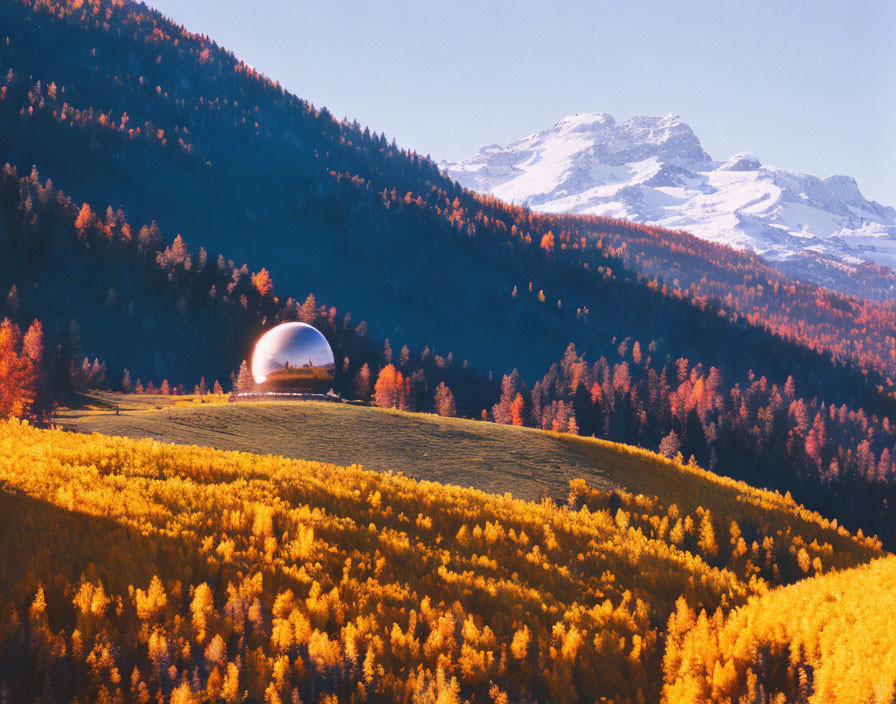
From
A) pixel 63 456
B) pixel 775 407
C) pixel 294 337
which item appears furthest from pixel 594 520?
pixel 775 407

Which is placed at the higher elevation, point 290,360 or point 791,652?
point 290,360

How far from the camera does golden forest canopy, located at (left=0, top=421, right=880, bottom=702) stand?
766 centimetres

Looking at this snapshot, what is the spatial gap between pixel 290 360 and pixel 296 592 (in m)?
46.8

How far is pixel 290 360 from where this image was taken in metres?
55.0

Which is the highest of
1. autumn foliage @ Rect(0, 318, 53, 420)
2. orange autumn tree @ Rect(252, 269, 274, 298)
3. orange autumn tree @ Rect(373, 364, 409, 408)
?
orange autumn tree @ Rect(252, 269, 274, 298)

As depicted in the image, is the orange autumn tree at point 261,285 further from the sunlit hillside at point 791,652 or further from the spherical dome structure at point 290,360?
the sunlit hillside at point 791,652

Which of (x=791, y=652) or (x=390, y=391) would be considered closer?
(x=791, y=652)

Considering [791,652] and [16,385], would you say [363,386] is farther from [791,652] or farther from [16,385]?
[791,652]

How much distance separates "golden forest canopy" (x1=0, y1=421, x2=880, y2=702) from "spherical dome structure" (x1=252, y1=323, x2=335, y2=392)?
37.9 metres

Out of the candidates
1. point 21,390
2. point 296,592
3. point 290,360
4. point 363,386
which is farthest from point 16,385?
point 363,386

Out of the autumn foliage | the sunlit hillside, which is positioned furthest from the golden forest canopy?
the autumn foliage

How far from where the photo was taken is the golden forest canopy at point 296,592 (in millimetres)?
7656

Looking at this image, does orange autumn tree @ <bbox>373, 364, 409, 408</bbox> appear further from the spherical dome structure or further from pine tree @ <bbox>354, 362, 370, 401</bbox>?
the spherical dome structure

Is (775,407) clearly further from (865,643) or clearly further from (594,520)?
(865,643)
